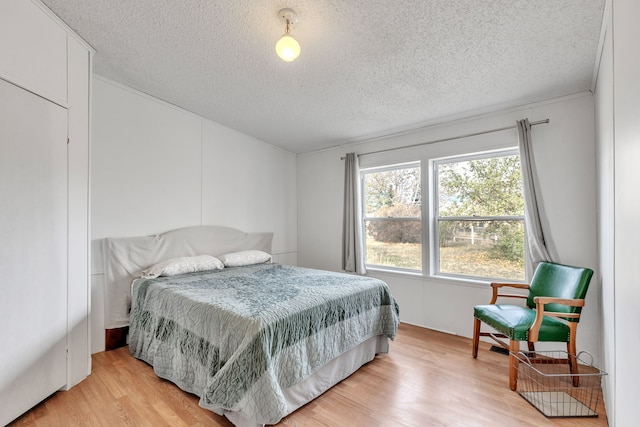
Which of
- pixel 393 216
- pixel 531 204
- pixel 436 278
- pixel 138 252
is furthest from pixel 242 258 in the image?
pixel 531 204

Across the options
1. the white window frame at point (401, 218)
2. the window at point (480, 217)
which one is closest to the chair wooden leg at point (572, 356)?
the window at point (480, 217)

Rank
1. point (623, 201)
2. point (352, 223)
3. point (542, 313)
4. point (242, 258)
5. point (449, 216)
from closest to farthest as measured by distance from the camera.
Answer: point (623, 201), point (542, 313), point (449, 216), point (242, 258), point (352, 223)

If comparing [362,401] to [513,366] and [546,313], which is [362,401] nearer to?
[513,366]

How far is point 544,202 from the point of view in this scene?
268 centimetres

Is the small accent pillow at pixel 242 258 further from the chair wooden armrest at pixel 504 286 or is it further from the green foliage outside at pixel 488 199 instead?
the chair wooden armrest at pixel 504 286

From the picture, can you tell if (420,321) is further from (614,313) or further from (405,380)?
(614,313)

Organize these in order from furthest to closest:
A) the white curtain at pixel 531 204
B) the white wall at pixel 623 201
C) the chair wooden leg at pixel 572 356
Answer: the white curtain at pixel 531 204, the chair wooden leg at pixel 572 356, the white wall at pixel 623 201

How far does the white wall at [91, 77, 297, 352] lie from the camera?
2.65m

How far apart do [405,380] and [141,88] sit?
3.68 meters

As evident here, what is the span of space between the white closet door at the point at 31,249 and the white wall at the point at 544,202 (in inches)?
124

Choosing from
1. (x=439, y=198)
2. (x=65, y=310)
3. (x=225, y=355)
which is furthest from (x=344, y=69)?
(x=65, y=310)

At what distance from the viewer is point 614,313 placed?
1.55m

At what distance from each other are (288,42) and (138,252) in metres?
2.49

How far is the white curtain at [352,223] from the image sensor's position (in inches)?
154
